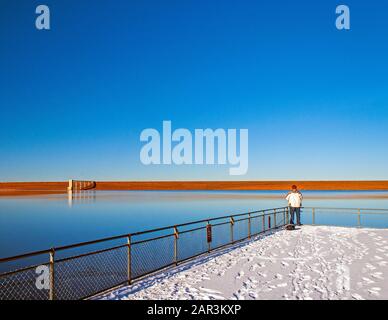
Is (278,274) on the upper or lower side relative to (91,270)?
upper

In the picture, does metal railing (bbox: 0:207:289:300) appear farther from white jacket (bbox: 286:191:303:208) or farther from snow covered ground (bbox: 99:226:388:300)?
white jacket (bbox: 286:191:303:208)

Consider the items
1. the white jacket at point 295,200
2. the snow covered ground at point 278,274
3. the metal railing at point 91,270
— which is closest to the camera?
the snow covered ground at point 278,274

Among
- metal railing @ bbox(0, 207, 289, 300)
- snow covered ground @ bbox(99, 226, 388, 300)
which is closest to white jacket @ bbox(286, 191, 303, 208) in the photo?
metal railing @ bbox(0, 207, 289, 300)

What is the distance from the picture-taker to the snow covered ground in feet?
25.6

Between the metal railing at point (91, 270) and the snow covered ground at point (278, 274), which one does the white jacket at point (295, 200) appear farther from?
the snow covered ground at point (278, 274)

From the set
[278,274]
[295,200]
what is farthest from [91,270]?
[295,200]

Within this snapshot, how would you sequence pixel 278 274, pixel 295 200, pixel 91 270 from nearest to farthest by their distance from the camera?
pixel 278 274, pixel 91 270, pixel 295 200

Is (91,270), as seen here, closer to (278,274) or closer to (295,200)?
(278,274)

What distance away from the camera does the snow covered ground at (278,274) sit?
7.80m

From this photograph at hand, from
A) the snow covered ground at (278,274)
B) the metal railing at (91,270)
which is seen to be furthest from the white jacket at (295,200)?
the snow covered ground at (278,274)

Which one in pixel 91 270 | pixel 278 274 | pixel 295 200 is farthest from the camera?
pixel 295 200

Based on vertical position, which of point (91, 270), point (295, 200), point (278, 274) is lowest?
point (91, 270)

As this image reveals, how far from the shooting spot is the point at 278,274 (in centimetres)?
958
